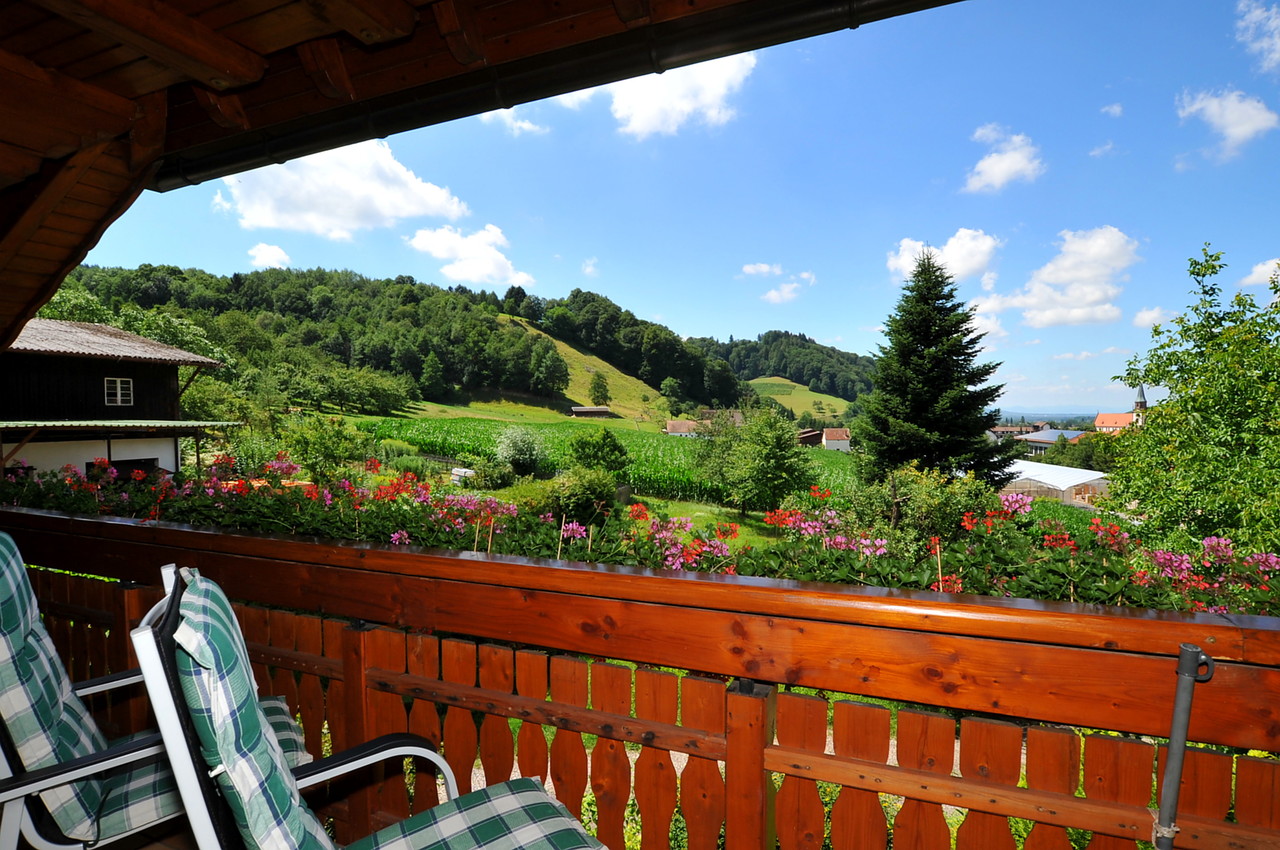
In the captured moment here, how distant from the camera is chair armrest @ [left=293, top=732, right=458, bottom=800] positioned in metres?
1.00

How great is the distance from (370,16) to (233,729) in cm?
128

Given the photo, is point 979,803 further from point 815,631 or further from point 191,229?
point 191,229

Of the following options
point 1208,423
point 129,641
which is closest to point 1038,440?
point 1208,423

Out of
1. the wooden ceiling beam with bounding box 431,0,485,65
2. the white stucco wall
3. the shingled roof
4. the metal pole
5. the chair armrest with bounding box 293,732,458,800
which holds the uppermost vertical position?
the shingled roof

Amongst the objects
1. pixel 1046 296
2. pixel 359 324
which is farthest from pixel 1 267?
pixel 1046 296

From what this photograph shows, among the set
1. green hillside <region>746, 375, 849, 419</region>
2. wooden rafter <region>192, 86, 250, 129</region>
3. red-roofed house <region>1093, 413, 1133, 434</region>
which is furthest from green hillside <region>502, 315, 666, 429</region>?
wooden rafter <region>192, 86, 250, 129</region>

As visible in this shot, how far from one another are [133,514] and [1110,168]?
140ft

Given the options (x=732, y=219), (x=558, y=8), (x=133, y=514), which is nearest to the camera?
(x=558, y=8)

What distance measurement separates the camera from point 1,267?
82.4 inches

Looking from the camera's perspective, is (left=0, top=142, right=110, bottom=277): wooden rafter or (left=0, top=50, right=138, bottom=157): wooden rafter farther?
(left=0, top=142, right=110, bottom=277): wooden rafter

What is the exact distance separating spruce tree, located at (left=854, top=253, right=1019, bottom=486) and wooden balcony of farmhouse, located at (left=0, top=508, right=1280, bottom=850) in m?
20.3

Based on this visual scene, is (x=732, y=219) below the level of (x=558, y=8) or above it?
above

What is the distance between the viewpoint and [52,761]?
1.05 m

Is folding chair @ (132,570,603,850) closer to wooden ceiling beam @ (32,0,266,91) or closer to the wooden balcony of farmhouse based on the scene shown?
the wooden balcony of farmhouse
